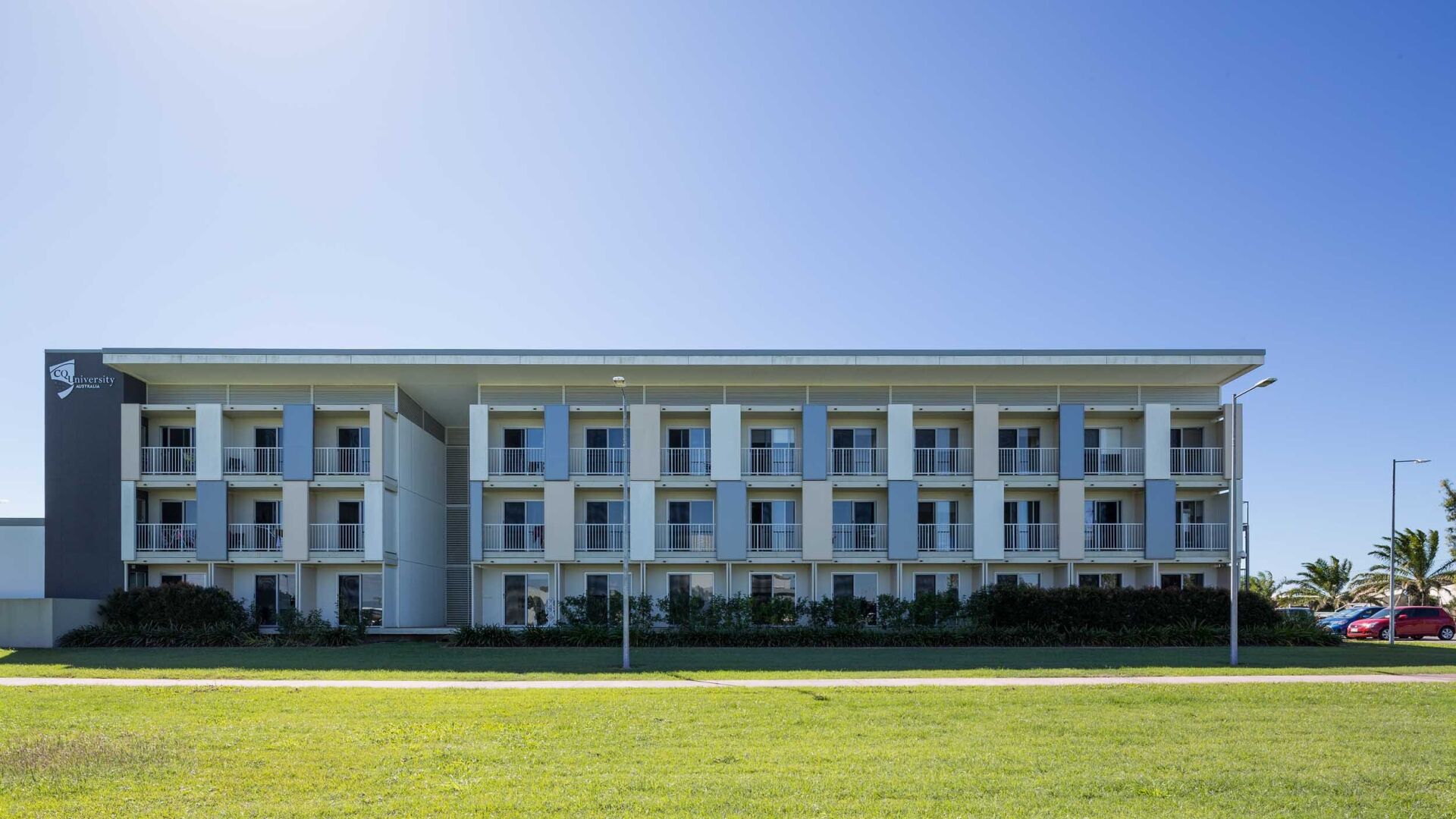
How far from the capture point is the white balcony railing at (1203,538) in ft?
115

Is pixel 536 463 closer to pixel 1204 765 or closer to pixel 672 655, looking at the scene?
pixel 672 655

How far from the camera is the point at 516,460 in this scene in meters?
34.9

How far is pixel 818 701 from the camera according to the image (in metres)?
16.4

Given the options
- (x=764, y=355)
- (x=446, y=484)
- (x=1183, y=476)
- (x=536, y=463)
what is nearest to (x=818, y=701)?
(x=764, y=355)

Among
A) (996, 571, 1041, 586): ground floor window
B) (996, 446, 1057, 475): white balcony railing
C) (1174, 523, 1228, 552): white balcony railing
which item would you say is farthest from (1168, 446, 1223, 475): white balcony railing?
(996, 571, 1041, 586): ground floor window

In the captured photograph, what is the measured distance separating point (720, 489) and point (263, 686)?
17190mm

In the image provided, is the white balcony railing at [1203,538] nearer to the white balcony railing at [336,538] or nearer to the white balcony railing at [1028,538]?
the white balcony railing at [1028,538]

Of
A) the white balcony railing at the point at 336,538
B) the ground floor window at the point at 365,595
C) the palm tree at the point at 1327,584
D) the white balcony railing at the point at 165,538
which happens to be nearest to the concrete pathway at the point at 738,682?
the white balcony railing at the point at 336,538

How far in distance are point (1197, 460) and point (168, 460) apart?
108 ft

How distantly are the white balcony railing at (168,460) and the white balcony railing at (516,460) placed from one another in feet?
30.0

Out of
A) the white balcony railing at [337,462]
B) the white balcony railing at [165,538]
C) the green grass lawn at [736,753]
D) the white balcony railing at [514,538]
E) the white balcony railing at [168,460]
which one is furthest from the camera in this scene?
the white balcony railing at [514,538]

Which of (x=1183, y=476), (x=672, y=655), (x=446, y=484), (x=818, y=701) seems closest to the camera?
(x=818, y=701)

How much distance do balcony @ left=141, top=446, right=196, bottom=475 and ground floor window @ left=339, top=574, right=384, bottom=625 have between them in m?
5.83

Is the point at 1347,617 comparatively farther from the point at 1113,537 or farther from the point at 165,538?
the point at 165,538
